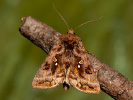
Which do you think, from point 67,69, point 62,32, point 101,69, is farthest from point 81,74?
point 62,32

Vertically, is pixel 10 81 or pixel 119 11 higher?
pixel 119 11

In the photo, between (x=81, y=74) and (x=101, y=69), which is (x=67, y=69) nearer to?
(x=81, y=74)

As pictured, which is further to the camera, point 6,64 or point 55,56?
point 6,64

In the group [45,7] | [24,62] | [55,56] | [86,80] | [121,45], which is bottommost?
[86,80]

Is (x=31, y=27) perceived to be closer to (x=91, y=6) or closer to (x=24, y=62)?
(x=24, y=62)

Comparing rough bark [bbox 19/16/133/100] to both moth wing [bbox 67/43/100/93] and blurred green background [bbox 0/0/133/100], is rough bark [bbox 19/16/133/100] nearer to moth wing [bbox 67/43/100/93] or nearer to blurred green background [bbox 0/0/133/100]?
moth wing [bbox 67/43/100/93]

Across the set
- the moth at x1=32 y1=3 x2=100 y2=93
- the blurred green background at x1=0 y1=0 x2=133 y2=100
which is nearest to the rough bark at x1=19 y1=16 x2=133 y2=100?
the moth at x1=32 y1=3 x2=100 y2=93

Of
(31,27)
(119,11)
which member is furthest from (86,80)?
(119,11)
